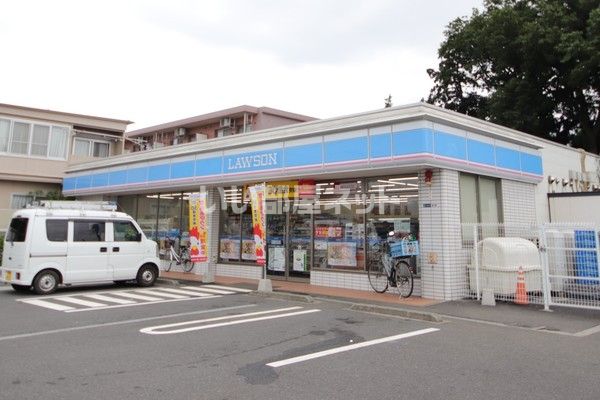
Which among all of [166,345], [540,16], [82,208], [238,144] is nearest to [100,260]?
[82,208]

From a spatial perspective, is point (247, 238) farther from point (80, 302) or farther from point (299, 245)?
point (80, 302)

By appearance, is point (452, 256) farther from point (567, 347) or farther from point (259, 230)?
point (259, 230)

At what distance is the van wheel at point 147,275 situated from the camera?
1273 centimetres

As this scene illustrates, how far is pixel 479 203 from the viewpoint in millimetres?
11688

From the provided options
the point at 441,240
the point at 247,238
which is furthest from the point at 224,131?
the point at 441,240

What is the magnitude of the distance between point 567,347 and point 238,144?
33.2ft

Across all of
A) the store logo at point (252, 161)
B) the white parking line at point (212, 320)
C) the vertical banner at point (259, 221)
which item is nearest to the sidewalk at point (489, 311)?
the vertical banner at point (259, 221)

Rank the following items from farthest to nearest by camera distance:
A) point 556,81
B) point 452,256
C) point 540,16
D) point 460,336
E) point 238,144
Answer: point 556,81
point 540,16
point 238,144
point 452,256
point 460,336

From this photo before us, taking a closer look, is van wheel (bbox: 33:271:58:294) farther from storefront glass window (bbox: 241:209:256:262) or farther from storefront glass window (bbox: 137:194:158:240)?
storefront glass window (bbox: 137:194:158:240)

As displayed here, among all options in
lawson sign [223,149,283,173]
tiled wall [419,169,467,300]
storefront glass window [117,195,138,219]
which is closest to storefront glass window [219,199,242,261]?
lawson sign [223,149,283,173]

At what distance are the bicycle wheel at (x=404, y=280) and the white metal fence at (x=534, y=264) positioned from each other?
1271 mm

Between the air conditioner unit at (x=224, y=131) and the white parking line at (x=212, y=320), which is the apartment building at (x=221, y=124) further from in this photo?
the white parking line at (x=212, y=320)

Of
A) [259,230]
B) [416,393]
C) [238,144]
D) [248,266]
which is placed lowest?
[416,393]

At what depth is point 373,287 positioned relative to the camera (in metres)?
11.6
